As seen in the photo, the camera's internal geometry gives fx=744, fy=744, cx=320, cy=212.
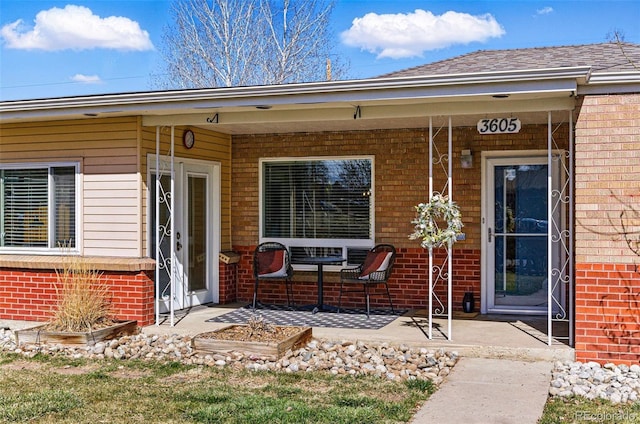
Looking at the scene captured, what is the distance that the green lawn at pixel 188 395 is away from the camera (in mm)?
5570

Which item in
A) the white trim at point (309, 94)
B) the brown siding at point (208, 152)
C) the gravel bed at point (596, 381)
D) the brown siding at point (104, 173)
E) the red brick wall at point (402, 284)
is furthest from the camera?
the red brick wall at point (402, 284)

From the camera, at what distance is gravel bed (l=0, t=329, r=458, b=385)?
706 cm

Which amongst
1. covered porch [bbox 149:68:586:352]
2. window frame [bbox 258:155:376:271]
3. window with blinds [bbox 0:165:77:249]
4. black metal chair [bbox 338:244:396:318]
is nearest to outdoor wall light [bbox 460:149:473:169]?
covered porch [bbox 149:68:586:352]

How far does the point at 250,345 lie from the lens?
24.7 ft

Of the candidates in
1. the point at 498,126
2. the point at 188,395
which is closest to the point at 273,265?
the point at 498,126

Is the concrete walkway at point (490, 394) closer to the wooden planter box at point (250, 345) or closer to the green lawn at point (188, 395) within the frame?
the green lawn at point (188, 395)

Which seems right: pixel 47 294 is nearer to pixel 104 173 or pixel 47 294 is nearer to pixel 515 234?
pixel 104 173

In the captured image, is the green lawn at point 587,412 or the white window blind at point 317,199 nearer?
the green lawn at point 587,412

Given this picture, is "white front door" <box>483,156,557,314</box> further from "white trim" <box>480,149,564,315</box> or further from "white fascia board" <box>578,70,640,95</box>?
"white fascia board" <box>578,70,640,95</box>

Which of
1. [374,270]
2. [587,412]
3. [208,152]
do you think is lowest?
[587,412]

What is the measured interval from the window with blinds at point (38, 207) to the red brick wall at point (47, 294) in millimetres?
451

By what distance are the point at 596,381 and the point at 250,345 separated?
3.29 metres

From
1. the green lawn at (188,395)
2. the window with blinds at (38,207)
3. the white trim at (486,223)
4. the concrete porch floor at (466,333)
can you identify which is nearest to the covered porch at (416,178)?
the white trim at (486,223)

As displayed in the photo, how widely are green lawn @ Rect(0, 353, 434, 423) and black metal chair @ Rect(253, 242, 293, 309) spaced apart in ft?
9.53
